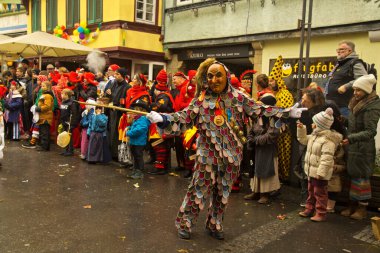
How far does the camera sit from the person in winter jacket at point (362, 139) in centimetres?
523

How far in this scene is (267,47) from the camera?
42.3ft

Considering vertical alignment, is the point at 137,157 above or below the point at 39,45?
below

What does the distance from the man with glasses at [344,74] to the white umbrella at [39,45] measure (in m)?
8.36

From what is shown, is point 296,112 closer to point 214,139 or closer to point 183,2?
point 214,139

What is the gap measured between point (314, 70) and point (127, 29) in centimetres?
747

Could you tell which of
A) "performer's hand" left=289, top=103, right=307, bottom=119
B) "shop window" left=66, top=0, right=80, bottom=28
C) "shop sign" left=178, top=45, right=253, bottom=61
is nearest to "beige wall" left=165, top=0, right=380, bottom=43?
"shop sign" left=178, top=45, right=253, bottom=61

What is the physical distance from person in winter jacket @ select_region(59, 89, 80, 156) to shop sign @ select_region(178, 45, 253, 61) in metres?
6.26

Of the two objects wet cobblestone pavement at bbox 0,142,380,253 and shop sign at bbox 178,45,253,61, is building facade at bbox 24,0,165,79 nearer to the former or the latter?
shop sign at bbox 178,45,253,61

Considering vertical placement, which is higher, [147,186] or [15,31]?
[15,31]

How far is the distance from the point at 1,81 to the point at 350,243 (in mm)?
11200

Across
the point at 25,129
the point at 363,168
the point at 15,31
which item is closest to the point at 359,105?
the point at 363,168

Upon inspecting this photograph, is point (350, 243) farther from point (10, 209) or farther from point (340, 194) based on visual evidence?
point (10, 209)

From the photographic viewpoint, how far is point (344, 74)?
6188mm

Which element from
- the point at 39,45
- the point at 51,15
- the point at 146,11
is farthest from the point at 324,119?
the point at 51,15
